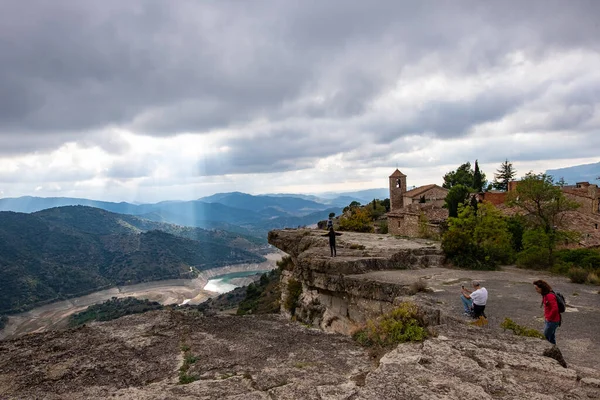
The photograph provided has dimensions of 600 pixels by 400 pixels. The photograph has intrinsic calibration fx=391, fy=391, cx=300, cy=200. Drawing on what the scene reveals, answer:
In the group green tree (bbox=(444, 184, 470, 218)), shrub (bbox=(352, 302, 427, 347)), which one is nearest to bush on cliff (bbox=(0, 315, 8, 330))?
green tree (bbox=(444, 184, 470, 218))

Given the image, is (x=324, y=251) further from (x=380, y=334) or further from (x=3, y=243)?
(x=3, y=243)

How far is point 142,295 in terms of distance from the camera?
102750 mm

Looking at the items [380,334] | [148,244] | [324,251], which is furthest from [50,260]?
[380,334]

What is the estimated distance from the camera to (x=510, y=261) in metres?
16.4

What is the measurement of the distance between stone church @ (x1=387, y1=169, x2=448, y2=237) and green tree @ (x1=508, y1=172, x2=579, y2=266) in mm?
6571

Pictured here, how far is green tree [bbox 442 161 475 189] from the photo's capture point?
5859cm

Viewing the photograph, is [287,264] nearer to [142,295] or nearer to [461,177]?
[461,177]

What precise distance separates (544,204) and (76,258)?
155m

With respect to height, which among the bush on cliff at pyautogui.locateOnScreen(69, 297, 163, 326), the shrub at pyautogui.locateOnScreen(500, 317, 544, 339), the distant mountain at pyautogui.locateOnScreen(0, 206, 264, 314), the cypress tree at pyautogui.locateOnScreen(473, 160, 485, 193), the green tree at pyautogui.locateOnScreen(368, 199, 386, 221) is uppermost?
the cypress tree at pyautogui.locateOnScreen(473, 160, 485, 193)

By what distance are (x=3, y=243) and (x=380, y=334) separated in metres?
161

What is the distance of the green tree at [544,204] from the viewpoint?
16672mm

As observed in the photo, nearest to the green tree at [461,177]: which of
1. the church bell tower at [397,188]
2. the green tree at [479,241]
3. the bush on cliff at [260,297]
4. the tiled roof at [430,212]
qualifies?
the church bell tower at [397,188]

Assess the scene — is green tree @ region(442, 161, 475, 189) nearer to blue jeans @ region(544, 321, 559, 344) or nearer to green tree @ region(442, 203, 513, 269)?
green tree @ region(442, 203, 513, 269)

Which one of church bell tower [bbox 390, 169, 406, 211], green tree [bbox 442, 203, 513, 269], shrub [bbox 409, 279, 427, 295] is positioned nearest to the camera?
shrub [bbox 409, 279, 427, 295]
